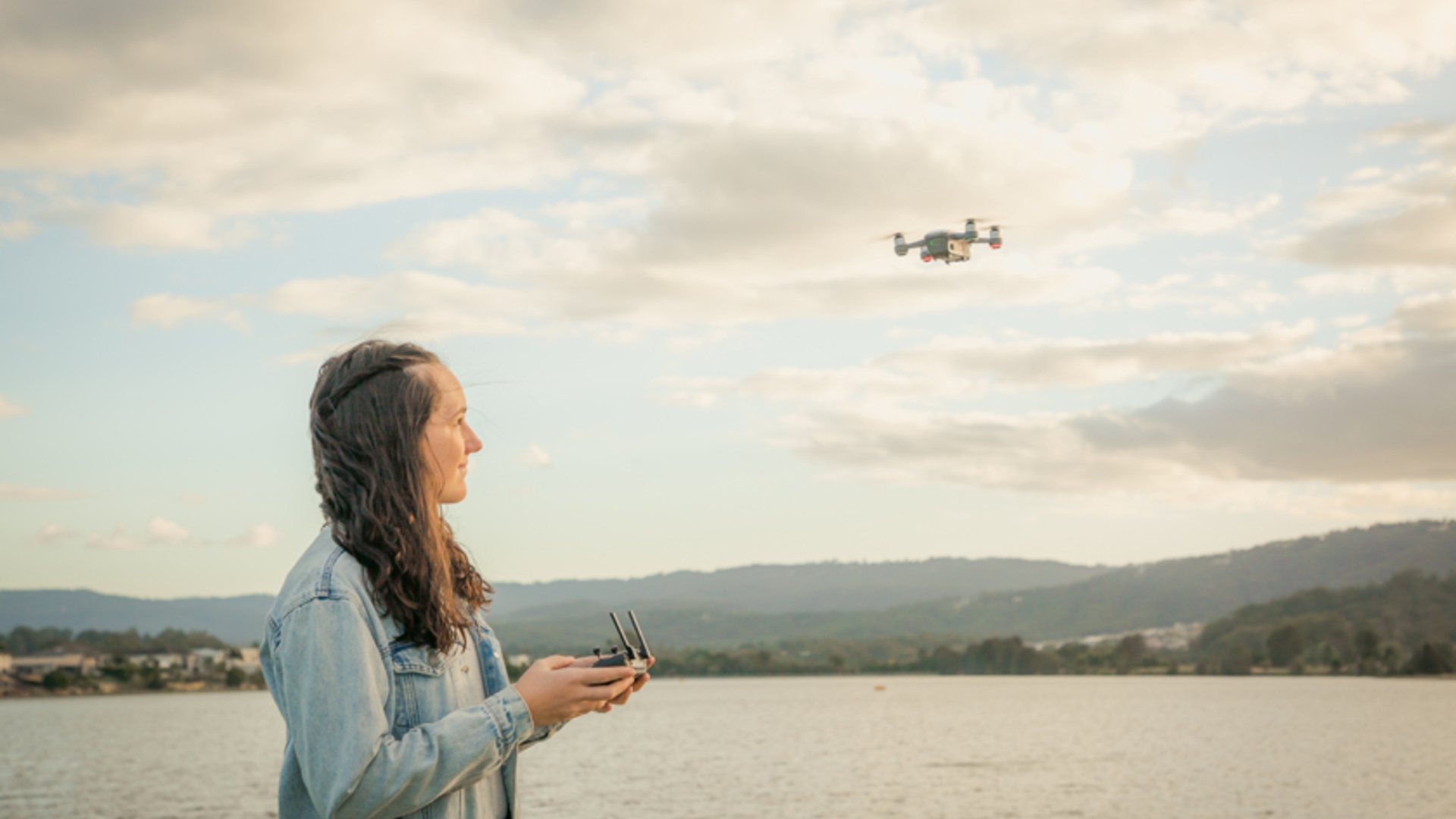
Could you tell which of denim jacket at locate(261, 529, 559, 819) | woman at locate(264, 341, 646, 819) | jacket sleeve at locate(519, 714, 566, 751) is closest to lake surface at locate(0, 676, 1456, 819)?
jacket sleeve at locate(519, 714, 566, 751)

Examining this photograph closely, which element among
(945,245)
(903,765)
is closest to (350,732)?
(945,245)

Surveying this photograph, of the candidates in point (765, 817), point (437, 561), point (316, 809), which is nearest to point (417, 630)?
point (437, 561)

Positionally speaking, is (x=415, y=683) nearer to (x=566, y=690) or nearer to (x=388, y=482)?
(x=566, y=690)

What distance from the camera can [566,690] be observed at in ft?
12.1

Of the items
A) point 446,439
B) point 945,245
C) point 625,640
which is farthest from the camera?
point 945,245

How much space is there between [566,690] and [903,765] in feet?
263

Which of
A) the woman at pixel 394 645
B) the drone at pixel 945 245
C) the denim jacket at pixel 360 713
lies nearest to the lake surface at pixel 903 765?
the drone at pixel 945 245

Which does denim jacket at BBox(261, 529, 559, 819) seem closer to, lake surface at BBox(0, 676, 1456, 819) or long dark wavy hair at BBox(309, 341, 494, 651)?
long dark wavy hair at BBox(309, 341, 494, 651)

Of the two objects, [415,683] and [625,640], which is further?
[625,640]

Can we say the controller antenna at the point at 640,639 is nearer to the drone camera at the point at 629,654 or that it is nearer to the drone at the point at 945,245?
the drone camera at the point at 629,654

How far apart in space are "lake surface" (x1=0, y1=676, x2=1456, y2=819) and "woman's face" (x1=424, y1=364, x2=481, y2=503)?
179 ft

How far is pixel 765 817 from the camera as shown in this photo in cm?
5566

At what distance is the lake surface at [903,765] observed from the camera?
60.1 metres

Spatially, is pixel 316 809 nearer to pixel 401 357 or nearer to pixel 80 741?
pixel 401 357
